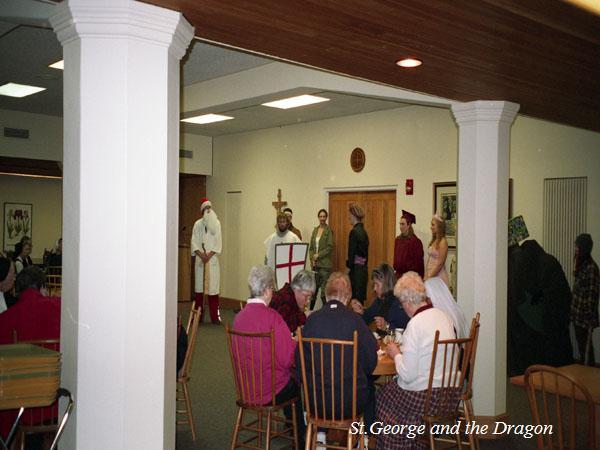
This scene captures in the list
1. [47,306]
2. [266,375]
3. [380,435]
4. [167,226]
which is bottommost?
[380,435]

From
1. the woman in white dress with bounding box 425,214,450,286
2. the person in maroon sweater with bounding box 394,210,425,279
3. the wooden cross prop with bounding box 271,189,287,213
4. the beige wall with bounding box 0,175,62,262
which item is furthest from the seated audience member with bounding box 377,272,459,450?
the beige wall with bounding box 0,175,62,262

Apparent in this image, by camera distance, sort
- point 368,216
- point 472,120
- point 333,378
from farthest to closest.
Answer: point 368,216 → point 472,120 → point 333,378

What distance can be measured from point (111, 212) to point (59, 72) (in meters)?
5.03

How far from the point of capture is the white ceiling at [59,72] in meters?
4.32

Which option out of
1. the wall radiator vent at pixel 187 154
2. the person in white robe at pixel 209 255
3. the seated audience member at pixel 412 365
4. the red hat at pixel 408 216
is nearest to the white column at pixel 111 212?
the seated audience member at pixel 412 365

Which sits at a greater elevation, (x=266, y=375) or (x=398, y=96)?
(x=398, y=96)

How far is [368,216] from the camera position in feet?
28.7

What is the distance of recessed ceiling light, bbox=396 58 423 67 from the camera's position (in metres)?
3.79

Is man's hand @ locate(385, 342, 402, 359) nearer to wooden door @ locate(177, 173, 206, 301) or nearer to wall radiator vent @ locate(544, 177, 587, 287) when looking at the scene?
wall radiator vent @ locate(544, 177, 587, 287)

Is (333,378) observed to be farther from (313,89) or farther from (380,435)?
(313,89)

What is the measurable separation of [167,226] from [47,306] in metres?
1.20

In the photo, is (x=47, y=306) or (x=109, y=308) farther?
(x=47, y=306)

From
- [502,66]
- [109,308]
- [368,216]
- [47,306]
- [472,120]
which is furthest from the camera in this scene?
[368,216]

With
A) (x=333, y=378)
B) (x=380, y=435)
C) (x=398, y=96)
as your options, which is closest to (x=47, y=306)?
(x=333, y=378)
